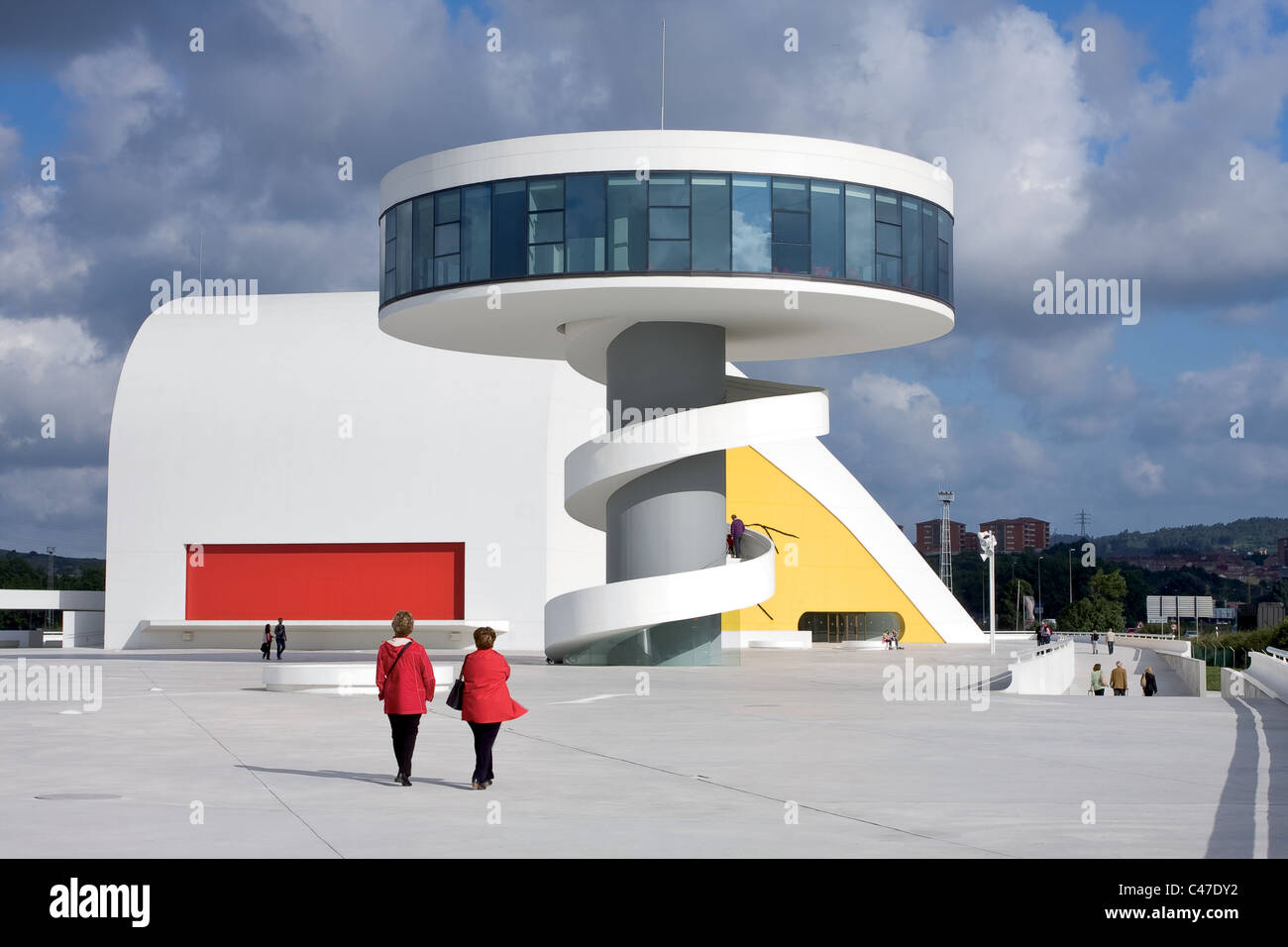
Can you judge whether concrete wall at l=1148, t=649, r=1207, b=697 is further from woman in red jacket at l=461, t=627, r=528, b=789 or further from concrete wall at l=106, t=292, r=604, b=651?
woman in red jacket at l=461, t=627, r=528, b=789

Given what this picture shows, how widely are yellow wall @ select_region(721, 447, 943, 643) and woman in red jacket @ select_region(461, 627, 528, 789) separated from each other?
47533 mm

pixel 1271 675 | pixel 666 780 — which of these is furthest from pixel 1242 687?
pixel 666 780

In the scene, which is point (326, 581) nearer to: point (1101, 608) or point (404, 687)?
point (404, 687)

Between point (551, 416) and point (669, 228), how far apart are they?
23.8 metres

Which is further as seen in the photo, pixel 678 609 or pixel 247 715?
pixel 678 609

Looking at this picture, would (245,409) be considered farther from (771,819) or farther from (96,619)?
(771,819)

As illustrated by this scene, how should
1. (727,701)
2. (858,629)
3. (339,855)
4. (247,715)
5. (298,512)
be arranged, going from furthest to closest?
1. (858,629)
2. (298,512)
3. (727,701)
4. (247,715)
5. (339,855)

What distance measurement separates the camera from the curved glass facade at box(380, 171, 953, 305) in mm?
33688

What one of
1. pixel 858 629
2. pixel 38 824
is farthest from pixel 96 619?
pixel 38 824

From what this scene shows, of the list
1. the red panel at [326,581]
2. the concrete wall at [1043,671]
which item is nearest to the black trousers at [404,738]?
the concrete wall at [1043,671]

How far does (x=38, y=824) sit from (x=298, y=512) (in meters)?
48.5

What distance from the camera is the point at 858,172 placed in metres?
34.9

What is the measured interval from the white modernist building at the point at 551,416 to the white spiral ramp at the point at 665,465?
0.06 meters

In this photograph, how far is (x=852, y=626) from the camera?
65.2 meters
